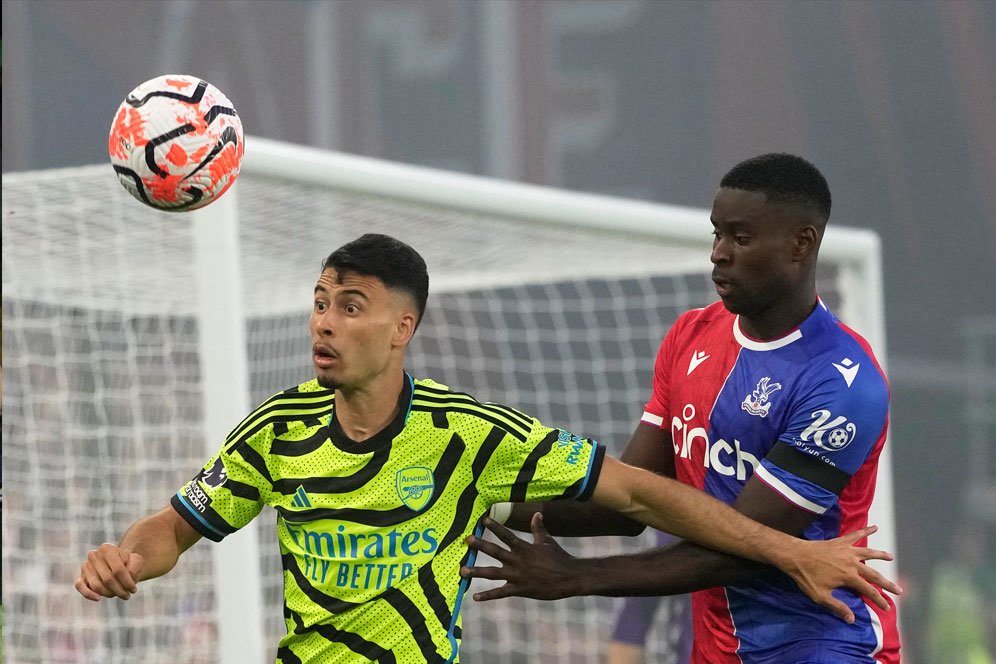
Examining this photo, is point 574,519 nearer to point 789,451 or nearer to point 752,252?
point 789,451

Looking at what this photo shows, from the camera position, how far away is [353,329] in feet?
10.1

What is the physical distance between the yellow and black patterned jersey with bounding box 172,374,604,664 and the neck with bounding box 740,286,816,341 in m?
0.54

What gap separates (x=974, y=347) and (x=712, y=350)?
1274 cm

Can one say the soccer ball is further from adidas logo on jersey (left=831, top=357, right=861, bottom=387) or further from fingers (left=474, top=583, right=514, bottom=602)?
adidas logo on jersey (left=831, top=357, right=861, bottom=387)

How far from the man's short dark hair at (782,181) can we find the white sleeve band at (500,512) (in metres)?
0.96

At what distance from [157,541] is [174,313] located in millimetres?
3336

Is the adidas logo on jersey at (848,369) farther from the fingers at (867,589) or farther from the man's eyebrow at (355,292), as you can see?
the man's eyebrow at (355,292)

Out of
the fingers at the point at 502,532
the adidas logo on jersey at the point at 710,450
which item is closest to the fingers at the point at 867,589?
the adidas logo on jersey at the point at 710,450

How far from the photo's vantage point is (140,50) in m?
16.7

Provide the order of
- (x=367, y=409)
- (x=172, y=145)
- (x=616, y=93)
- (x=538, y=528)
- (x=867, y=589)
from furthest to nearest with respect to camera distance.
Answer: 1. (x=616, y=93)
2. (x=172, y=145)
3. (x=538, y=528)
4. (x=367, y=409)
5. (x=867, y=589)

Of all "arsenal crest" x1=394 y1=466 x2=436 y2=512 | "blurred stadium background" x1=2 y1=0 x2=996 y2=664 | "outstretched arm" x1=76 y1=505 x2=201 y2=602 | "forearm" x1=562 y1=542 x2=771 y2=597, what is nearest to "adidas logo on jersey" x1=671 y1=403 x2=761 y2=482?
"forearm" x1=562 y1=542 x2=771 y2=597

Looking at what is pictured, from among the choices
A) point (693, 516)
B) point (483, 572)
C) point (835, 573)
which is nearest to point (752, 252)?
point (693, 516)

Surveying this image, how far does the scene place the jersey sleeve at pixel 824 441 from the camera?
3088 mm

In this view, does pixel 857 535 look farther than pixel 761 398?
No
